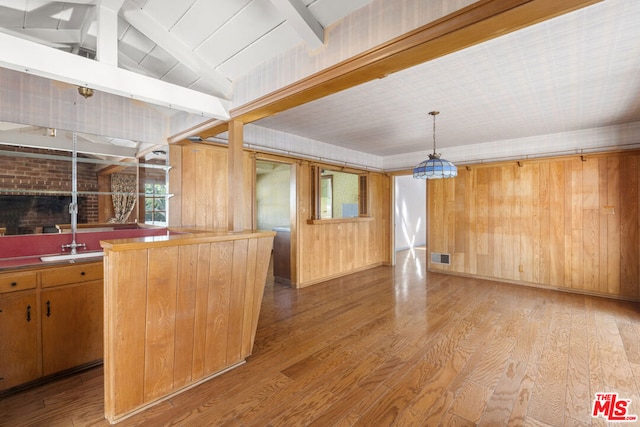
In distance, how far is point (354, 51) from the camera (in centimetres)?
162

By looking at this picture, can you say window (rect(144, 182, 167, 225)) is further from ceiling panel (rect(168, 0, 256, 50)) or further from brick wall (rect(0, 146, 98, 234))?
ceiling panel (rect(168, 0, 256, 50))

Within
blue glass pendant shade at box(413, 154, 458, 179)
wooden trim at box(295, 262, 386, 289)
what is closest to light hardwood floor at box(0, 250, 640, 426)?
wooden trim at box(295, 262, 386, 289)

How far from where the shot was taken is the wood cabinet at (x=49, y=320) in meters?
1.90

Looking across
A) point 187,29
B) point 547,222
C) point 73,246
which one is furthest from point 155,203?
point 547,222

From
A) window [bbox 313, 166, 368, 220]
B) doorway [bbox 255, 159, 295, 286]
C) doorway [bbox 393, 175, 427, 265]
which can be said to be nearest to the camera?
window [bbox 313, 166, 368, 220]

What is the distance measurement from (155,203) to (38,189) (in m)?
0.96

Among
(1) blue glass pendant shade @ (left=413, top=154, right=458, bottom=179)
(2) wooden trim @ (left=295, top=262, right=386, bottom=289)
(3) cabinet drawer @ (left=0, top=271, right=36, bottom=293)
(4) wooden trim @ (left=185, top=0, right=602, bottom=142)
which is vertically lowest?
(2) wooden trim @ (left=295, top=262, right=386, bottom=289)

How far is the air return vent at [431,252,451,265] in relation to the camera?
5.50m

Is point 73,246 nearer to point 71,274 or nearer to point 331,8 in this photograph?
point 71,274

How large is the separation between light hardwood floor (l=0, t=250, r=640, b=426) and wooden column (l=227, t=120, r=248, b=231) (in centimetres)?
122

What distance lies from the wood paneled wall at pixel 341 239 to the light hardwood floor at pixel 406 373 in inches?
44.7

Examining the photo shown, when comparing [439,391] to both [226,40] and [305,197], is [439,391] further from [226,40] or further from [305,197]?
[305,197]

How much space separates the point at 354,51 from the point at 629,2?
5.62ft

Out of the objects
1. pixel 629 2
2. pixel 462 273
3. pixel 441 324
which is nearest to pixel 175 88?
pixel 629 2
